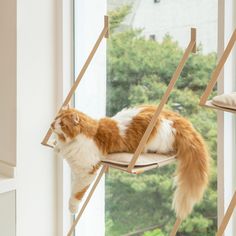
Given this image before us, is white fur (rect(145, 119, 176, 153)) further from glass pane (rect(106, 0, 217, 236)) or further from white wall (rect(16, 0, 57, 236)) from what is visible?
white wall (rect(16, 0, 57, 236))

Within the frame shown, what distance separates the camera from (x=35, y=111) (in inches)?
69.5

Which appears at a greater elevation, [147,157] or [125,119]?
[125,119]

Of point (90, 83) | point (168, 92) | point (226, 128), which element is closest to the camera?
point (168, 92)

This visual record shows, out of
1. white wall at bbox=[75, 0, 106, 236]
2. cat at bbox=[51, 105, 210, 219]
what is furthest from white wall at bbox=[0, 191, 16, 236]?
cat at bbox=[51, 105, 210, 219]

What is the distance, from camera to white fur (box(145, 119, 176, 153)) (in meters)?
1.25

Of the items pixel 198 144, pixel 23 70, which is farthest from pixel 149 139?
pixel 23 70

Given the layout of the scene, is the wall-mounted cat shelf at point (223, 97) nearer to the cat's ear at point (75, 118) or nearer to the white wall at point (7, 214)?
the cat's ear at point (75, 118)

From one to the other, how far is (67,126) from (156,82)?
43 cm

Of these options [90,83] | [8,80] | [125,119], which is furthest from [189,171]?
[8,80]

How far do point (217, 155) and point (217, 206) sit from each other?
0.53 feet

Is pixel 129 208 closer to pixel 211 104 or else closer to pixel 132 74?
pixel 132 74

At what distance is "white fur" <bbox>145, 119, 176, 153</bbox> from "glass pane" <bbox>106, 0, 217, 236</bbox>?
16 cm

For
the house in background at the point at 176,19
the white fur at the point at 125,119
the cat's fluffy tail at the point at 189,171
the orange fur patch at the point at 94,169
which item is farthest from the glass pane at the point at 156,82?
the orange fur patch at the point at 94,169

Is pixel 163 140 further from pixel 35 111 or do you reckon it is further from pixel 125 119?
pixel 35 111
